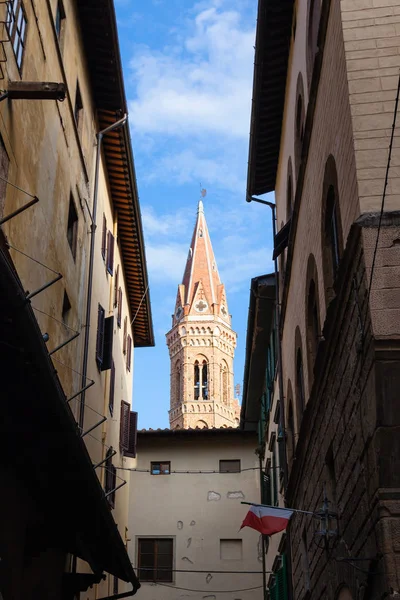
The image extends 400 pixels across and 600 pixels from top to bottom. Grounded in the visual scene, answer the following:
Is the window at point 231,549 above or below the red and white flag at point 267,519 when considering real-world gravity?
above

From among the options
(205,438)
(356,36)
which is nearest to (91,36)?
(356,36)

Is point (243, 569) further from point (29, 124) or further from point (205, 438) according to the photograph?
point (29, 124)

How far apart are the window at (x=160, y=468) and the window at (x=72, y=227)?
1688 cm

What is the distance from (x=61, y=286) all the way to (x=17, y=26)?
4863 millimetres

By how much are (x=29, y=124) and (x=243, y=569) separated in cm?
2137

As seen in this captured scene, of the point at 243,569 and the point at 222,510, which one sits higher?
the point at 222,510

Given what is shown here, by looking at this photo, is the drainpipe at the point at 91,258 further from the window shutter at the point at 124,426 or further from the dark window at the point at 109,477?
the window shutter at the point at 124,426

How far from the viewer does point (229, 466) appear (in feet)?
103

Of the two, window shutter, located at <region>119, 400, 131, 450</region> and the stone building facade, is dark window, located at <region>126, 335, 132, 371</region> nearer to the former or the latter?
window shutter, located at <region>119, 400, 131, 450</region>

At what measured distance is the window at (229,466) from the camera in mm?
31297

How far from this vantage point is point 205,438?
31.7 m

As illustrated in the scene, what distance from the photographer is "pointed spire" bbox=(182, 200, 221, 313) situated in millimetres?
93062

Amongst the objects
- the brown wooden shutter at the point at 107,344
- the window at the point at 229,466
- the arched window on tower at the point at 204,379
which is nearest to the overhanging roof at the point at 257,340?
the window at the point at 229,466

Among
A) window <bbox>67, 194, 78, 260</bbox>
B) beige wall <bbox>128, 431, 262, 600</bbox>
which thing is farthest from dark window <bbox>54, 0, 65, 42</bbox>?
beige wall <bbox>128, 431, 262, 600</bbox>
